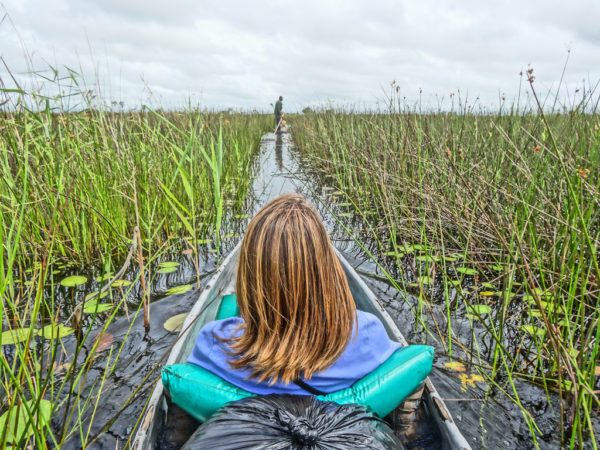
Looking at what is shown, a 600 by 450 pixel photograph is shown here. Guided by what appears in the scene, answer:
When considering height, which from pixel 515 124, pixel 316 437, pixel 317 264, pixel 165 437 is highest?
pixel 515 124

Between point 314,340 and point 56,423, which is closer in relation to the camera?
point 314,340

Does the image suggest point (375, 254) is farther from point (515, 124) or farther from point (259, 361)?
point (259, 361)

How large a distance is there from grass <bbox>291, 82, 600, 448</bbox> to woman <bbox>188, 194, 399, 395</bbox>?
542mm

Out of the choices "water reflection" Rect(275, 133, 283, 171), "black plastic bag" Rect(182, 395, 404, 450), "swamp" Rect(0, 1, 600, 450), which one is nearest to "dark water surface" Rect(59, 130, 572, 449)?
"swamp" Rect(0, 1, 600, 450)

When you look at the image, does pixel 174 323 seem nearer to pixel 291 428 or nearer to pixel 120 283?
pixel 120 283

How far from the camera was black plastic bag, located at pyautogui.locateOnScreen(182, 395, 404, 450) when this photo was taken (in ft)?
3.03

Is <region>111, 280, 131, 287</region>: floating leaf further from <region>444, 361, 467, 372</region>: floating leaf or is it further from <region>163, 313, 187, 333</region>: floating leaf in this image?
<region>444, 361, 467, 372</region>: floating leaf

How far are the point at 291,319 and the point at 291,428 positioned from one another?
343 mm

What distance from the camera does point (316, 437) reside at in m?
0.93

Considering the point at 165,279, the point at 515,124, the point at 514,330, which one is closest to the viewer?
the point at 514,330

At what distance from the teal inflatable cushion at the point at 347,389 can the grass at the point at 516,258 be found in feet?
1.28

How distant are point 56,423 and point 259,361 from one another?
1.26 metres

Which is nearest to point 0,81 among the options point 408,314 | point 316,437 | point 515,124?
point 316,437

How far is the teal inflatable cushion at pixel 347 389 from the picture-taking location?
1.19 meters
